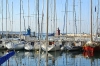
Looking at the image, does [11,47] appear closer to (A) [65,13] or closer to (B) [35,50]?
(B) [35,50]

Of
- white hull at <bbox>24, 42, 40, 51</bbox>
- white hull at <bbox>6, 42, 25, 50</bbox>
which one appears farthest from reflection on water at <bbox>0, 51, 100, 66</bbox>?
white hull at <bbox>6, 42, 25, 50</bbox>

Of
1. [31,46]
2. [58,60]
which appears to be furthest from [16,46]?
[58,60]

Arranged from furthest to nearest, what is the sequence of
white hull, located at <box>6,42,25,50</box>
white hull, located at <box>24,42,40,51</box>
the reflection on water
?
white hull, located at <box>24,42,40,51</box>, white hull, located at <box>6,42,25,50</box>, the reflection on water

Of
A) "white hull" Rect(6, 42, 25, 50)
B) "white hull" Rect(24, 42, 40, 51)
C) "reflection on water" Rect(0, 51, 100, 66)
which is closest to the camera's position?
"reflection on water" Rect(0, 51, 100, 66)

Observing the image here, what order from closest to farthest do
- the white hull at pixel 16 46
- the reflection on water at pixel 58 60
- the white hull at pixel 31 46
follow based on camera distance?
the reflection on water at pixel 58 60
the white hull at pixel 16 46
the white hull at pixel 31 46

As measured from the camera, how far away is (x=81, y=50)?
37.1 metres

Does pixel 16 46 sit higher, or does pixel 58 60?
pixel 16 46

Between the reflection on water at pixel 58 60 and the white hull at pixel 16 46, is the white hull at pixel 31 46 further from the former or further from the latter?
the reflection on water at pixel 58 60

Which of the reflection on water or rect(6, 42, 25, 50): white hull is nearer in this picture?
the reflection on water

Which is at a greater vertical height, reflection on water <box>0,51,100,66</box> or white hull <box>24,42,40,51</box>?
white hull <box>24,42,40,51</box>

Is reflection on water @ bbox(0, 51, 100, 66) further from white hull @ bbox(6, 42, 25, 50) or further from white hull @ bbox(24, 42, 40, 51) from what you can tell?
white hull @ bbox(6, 42, 25, 50)

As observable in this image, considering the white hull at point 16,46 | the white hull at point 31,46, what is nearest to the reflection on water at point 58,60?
the white hull at point 31,46

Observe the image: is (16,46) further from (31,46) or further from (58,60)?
(58,60)

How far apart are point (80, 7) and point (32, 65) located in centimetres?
2217
